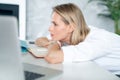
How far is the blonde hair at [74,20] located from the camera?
1.60 meters

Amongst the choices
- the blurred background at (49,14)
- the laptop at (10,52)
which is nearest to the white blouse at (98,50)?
→ the laptop at (10,52)

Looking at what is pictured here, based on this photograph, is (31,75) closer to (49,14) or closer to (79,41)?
(79,41)

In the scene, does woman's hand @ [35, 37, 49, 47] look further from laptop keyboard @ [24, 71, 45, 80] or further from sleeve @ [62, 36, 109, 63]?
laptop keyboard @ [24, 71, 45, 80]

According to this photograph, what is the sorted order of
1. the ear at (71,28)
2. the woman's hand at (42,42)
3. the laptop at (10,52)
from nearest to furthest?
the laptop at (10,52)
the ear at (71,28)
the woman's hand at (42,42)

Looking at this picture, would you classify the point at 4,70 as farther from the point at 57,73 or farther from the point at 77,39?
the point at 77,39

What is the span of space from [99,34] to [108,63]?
6.8 inches

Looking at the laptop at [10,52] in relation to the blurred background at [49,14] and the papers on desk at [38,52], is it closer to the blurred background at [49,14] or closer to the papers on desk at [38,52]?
the papers on desk at [38,52]

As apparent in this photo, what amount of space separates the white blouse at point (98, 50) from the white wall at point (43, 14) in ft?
4.70

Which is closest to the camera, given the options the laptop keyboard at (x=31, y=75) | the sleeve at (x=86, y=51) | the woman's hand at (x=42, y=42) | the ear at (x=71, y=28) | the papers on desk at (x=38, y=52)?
the laptop keyboard at (x=31, y=75)

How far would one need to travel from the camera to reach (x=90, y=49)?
56.1 inches

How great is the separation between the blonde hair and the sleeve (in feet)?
0.41

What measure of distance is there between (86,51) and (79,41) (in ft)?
0.64

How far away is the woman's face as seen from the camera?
5.31 ft

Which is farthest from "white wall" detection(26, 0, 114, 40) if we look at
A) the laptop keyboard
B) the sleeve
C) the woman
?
the laptop keyboard
